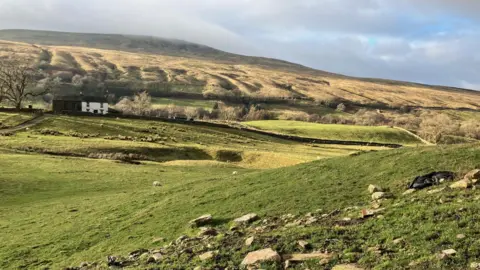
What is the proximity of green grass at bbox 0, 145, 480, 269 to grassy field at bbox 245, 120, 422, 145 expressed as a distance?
331ft

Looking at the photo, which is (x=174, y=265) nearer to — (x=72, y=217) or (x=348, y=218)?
(x=348, y=218)

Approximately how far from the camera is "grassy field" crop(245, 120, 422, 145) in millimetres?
130625

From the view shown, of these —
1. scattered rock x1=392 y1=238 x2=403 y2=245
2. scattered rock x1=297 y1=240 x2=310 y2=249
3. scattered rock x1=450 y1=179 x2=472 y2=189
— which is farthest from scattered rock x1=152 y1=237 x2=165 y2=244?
scattered rock x1=450 y1=179 x2=472 y2=189

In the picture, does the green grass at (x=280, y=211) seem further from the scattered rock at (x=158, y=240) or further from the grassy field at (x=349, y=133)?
the grassy field at (x=349, y=133)

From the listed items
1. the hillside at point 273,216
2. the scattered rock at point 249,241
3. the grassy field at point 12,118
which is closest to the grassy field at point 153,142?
the grassy field at point 12,118

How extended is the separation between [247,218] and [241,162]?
4797 centimetres

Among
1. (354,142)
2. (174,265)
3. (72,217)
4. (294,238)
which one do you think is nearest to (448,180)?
(294,238)

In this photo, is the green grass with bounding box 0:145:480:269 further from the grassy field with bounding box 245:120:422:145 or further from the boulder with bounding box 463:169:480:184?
the grassy field with bounding box 245:120:422:145

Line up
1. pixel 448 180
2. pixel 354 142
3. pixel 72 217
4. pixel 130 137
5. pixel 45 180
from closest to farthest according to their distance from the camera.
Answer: pixel 448 180 → pixel 72 217 → pixel 45 180 → pixel 130 137 → pixel 354 142

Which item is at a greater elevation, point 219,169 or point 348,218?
point 348,218

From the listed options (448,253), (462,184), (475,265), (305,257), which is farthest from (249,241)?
(462,184)

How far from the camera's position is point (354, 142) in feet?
389

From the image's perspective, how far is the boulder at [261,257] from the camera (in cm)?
1264

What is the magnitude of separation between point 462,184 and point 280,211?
23.4ft
